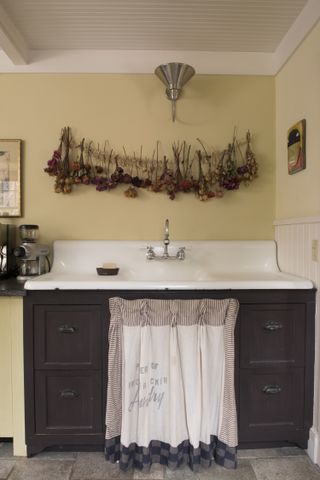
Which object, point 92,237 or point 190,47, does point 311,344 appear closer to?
point 92,237

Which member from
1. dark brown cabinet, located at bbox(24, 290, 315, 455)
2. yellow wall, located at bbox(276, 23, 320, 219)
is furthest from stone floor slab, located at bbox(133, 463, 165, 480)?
yellow wall, located at bbox(276, 23, 320, 219)

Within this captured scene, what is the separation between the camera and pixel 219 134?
6.71ft

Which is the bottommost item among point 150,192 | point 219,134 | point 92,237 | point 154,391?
point 154,391

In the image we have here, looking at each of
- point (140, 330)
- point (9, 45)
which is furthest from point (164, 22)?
point (140, 330)

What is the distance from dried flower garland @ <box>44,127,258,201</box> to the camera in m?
1.97

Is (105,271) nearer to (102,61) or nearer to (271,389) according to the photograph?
(271,389)

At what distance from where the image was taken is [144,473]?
1.42 metres

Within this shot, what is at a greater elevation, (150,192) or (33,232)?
(150,192)

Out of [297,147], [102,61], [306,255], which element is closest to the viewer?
[306,255]

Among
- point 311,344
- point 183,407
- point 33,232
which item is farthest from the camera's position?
point 33,232

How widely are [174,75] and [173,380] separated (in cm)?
164

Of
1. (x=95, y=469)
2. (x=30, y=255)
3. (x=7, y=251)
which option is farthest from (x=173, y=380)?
(x=7, y=251)

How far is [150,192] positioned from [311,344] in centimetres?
127

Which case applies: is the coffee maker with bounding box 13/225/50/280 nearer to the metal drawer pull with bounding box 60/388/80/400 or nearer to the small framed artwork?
the metal drawer pull with bounding box 60/388/80/400
